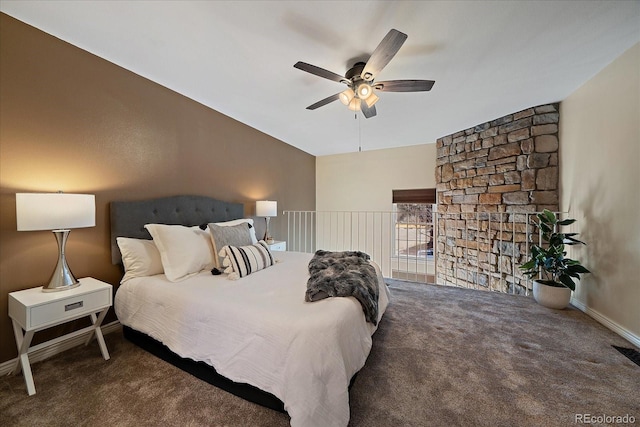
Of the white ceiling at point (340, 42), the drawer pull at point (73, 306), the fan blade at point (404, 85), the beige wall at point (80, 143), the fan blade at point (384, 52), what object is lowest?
the drawer pull at point (73, 306)

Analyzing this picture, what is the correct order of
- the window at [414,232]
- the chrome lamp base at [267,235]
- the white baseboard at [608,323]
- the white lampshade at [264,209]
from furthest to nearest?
1. the window at [414,232]
2. the chrome lamp base at [267,235]
3. the white lampshade at [264,209]
4. the white baseboard at [608,323]

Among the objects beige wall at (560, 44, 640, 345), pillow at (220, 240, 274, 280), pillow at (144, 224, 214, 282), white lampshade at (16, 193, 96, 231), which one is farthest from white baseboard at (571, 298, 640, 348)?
white lampshade at (16, 193, 96, 231)

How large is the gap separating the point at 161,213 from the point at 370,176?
396 cm

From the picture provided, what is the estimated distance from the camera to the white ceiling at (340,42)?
5.14 ft

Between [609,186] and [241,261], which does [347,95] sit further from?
[609,186]

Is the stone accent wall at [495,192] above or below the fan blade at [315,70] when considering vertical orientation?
below

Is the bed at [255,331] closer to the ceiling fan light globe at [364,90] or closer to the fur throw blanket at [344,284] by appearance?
the fur throw blanket at [344,284]

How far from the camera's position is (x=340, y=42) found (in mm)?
1849

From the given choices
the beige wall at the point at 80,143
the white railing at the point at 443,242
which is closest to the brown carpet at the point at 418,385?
the beige wall at the point at 80,143

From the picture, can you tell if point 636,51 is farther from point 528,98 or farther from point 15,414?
point 15,414

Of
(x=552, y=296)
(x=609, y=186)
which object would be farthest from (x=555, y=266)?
(x=609, y=186)

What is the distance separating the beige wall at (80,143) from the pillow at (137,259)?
10.4 inches

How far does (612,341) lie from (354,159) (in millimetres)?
4403

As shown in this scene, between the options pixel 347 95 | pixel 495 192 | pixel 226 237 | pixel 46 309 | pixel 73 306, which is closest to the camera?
pixel 46 309
